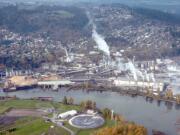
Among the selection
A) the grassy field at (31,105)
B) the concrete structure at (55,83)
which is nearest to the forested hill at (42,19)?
the concrete structure at (55,83)

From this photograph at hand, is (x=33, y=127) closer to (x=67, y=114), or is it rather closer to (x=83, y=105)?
(x=67, y=114)

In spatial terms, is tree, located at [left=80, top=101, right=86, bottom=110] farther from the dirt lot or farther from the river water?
the dirt lot

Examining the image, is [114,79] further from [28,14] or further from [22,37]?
[28,14]

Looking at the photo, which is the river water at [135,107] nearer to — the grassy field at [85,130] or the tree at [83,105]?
the tree at [83,105]

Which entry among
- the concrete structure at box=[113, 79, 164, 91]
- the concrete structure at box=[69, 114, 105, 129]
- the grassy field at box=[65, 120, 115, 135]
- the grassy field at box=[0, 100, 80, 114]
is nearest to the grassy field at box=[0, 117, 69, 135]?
the grassy field at box=[65, 120, 115, 135]

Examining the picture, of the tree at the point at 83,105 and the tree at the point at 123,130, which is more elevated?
the tree at the point at 83,105

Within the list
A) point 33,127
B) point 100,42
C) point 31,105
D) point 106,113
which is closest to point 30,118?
point 33,127
